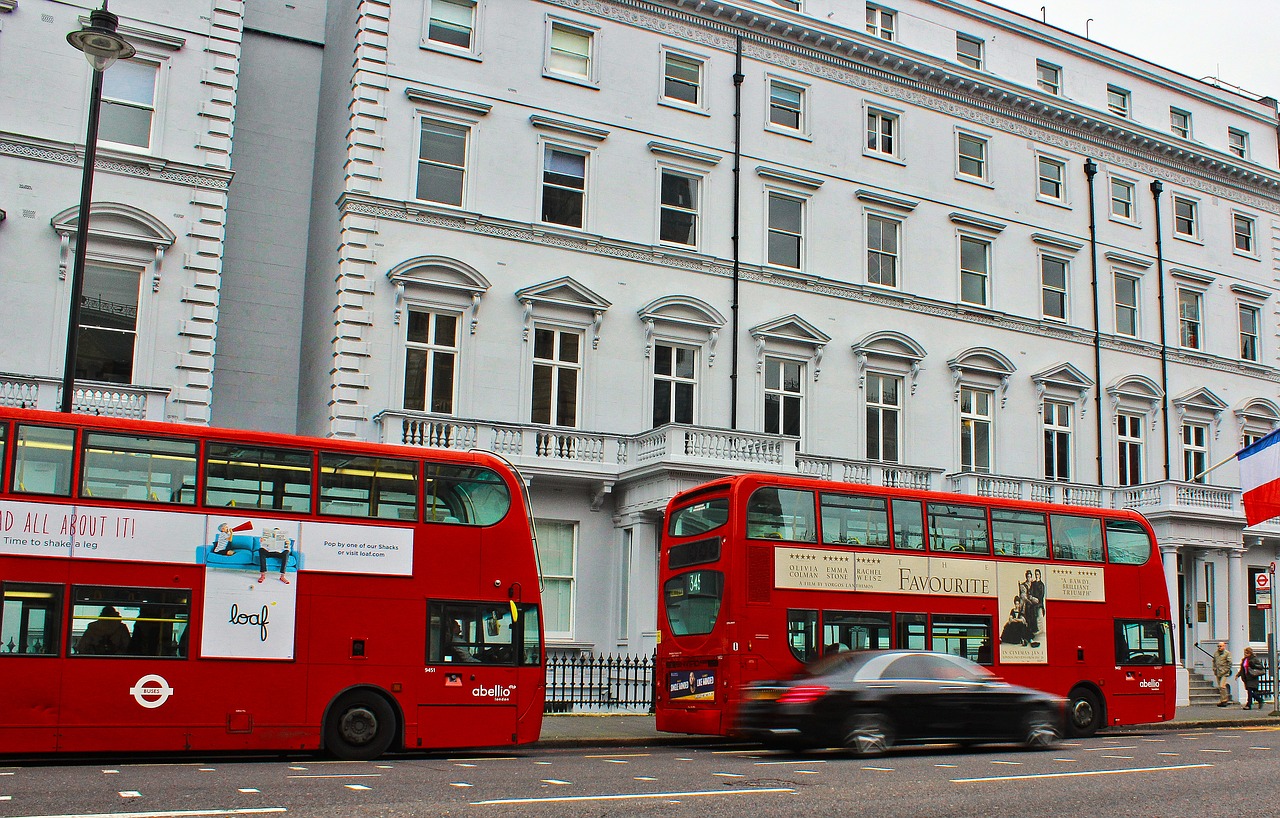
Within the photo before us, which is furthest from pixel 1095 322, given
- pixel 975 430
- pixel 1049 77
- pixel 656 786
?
pixel 656 786

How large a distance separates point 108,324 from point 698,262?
528 inches

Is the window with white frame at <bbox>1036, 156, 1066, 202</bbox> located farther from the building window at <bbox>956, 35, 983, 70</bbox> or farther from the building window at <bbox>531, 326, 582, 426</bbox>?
the building window at <bbox>531, 326, 582, 426</bbox>

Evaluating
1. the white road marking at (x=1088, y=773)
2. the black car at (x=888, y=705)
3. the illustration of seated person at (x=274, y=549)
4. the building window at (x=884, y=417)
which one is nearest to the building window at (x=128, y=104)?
the illustration of seated person at (x=274, y=549)

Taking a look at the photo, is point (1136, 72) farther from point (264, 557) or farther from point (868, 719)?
point (264, 557)

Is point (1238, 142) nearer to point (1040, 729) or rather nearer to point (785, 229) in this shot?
point (785, 229)

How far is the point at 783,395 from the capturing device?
101 ft

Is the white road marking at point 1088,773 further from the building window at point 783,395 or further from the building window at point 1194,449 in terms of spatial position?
the building window at point 1194,449

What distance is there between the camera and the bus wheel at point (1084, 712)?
22.7 meters

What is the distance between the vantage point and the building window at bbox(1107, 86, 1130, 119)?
127 ft

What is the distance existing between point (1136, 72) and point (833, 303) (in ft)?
49.6

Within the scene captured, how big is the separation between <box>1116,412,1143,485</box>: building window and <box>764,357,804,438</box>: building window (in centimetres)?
1126

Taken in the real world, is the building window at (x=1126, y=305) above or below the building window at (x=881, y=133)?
below

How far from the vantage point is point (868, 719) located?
17.2 metres

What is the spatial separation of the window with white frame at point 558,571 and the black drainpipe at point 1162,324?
62.1 ft
